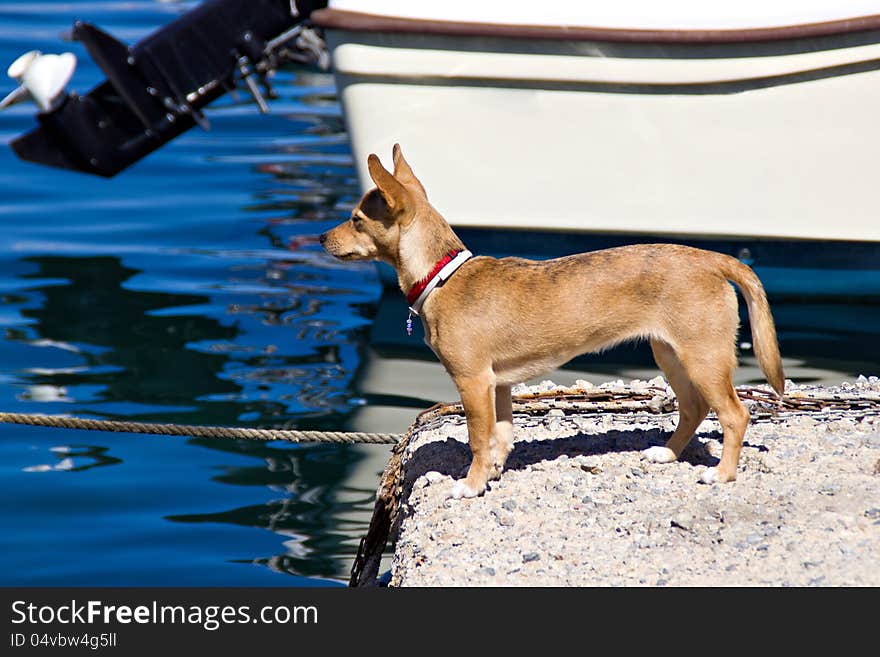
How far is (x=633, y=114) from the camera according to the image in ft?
26.1

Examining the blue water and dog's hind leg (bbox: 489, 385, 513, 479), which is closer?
dog's hind leg (bbox: 489, 385, 513, 479)

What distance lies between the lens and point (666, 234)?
8.28 m

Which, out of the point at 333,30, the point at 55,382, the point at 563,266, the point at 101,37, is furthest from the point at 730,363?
the point at 101,37

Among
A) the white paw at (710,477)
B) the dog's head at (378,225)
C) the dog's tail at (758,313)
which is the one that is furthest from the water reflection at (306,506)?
the dog's tail at (758,313)

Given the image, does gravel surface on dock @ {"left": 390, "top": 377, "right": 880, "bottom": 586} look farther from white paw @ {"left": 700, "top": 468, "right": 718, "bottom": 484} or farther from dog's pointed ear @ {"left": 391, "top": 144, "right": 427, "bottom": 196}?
dog's pointed ear @ {"left": 391, "top": 144, "right": 427, "bottom": 196}

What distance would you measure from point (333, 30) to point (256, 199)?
3871 millimetres

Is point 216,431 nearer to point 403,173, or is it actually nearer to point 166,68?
point 403,173

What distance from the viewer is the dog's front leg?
447 centimetres

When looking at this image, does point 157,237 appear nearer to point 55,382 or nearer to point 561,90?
point 55,382

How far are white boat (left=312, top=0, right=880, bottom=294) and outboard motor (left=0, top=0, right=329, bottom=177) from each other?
0.91 metres

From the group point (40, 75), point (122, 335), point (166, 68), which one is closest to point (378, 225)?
point (122, 335)

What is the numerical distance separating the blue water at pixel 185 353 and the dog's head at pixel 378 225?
1.85 metres

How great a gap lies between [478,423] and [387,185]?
902 millimetres

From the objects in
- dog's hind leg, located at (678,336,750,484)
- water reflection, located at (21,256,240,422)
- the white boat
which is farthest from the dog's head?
the white boat
